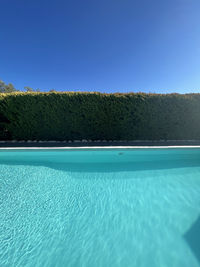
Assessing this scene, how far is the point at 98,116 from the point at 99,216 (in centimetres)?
623

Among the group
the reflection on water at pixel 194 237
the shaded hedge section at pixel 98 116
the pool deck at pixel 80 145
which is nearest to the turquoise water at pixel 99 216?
the reflection on water at pixel 194 237

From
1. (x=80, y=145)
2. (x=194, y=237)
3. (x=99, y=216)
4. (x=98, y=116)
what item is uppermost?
(x=98, y=116)

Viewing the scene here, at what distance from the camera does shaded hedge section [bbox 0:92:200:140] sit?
7426 millimetres

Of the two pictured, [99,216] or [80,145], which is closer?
[99,216]

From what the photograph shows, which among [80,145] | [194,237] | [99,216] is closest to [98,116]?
[80,145]

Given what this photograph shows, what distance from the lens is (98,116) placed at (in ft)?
25.4

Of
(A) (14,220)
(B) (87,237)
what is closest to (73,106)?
(A) (14,220)

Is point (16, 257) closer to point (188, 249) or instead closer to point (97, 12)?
point (188, 249)

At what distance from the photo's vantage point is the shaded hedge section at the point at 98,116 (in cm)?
743

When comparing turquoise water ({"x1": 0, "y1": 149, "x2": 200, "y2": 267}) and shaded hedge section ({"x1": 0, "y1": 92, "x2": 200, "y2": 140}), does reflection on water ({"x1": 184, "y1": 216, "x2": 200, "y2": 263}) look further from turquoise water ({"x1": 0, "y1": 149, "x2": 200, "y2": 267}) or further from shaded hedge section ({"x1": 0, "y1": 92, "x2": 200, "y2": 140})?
shaded hedge section ({"x1": 0, "y1": 92, "x2": 200, "y2": 140})

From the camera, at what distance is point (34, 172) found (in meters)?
4.19

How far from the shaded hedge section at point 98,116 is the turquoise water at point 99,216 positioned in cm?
355

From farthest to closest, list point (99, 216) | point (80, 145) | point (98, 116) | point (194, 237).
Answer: point (98, 116), point (80, 145), point (99, 216), point (194, 237)

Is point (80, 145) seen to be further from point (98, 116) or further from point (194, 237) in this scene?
point (194, 237)
